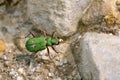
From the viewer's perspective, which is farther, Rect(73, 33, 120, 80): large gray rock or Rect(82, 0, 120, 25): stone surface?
Rect(82, 0, 120, 25): stone surface

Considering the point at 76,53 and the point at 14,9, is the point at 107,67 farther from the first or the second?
the point at 14,9

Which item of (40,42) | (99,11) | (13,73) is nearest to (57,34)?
(40,42)

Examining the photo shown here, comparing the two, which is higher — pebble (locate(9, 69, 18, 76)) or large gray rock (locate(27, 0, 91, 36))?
large gray rock (locate(27, 0, 91, 36))

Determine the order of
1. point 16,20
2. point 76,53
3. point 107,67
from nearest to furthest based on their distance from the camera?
1. point 107,67
2. point 76,53
3. point 16,20

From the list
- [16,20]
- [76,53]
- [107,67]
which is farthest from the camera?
[16,20]

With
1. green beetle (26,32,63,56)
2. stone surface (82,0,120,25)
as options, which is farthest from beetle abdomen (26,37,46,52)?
stone surface (82,0,120,25)

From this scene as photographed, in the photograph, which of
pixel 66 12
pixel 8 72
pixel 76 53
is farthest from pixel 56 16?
pixel 8 72

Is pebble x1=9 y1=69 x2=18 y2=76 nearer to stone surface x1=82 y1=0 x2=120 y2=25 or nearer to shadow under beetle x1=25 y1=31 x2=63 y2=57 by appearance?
shadow under beetle x1=25 y1=31 x2=63 y2=57
